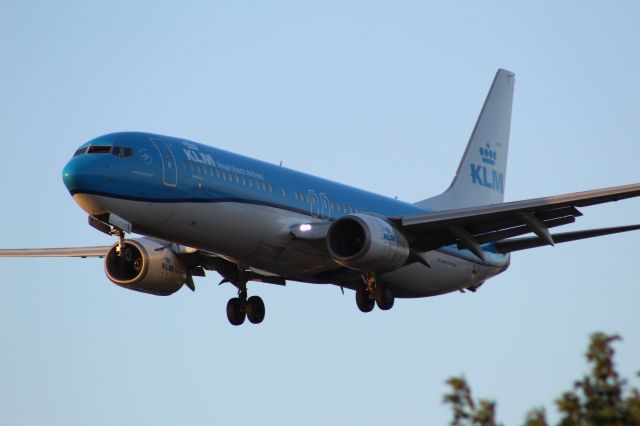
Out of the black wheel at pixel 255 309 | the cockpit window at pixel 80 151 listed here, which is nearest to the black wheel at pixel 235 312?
the black wheel at pixel 255 309

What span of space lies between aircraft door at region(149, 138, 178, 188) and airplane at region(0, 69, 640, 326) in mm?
39

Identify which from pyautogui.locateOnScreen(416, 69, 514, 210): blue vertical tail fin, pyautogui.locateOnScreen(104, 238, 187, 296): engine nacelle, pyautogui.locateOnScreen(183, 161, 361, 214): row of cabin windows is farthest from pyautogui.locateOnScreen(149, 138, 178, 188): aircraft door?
pyautogui.locateOnScreen(416, 69, 514, 210): blue vertical tail fin

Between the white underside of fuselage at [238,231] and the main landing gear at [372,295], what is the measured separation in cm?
82

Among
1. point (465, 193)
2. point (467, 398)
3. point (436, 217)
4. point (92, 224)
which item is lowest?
point (467, 398)

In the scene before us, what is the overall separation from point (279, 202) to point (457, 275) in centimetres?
931

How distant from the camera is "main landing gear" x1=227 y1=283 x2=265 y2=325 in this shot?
4078 cm

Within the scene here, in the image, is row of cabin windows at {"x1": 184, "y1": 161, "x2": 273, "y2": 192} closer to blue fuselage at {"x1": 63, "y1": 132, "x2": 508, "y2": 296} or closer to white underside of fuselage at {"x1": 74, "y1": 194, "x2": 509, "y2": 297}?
blue fuselage at {"x1": 63, "y1": 132, "x2": 508, "y2": 296}

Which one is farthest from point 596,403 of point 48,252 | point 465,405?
point 48,252

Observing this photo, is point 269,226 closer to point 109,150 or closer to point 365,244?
point 365,244

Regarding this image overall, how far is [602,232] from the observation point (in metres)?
37.9

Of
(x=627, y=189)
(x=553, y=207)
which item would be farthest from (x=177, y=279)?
(x=627, y=189)

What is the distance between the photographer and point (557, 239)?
39.3 meters

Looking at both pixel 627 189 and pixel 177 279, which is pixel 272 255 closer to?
pixel 177 279

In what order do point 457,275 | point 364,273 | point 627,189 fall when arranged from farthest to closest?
point 457,275 → point 364,273 → point 627,189
